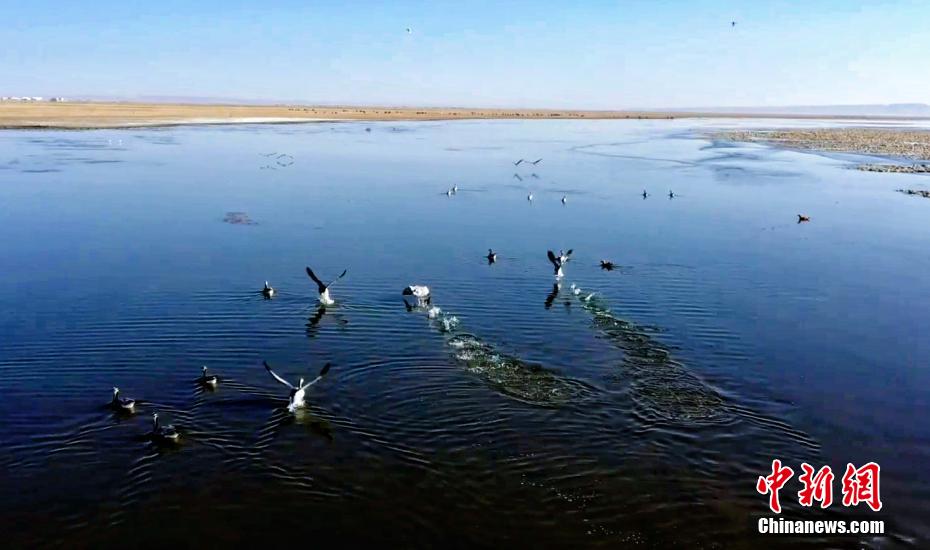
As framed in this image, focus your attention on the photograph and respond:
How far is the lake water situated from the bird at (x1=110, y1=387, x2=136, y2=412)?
198 millimetres

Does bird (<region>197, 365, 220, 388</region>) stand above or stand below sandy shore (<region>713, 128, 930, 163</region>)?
below

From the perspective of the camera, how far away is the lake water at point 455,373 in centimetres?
1195

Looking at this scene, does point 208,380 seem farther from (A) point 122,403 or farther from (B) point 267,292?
(B) point 267,292

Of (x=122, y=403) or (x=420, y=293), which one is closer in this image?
(x=122, y=403)

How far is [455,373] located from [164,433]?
21.5 ft

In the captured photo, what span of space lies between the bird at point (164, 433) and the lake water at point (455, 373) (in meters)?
0.17

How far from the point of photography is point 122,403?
14.8m

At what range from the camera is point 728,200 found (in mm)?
43906

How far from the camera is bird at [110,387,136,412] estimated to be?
14.7m

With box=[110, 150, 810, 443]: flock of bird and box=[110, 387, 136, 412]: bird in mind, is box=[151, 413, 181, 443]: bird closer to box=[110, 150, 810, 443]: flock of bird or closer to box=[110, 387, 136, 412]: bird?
box=[110, 150, 810, 443]: flock of bird

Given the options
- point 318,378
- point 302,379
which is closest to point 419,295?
point 302,379

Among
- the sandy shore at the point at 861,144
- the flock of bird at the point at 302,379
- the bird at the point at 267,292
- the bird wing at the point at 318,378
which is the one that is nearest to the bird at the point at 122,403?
the flock of bird at the point at 302,379

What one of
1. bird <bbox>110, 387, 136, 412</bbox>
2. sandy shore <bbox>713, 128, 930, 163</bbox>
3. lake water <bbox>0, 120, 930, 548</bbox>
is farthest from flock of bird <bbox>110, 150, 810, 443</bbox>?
sandy shore <bbox>713, 128, 930, 163</bbox>

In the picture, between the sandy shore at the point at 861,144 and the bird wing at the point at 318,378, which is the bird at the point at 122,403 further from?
the sandy shore at the point at 861,144
